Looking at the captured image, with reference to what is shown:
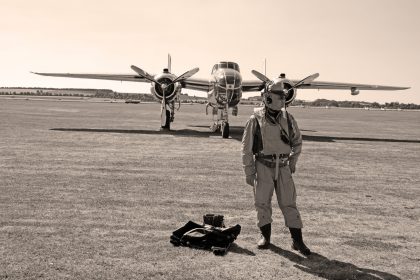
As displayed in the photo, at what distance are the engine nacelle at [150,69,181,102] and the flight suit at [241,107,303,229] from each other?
2046cm

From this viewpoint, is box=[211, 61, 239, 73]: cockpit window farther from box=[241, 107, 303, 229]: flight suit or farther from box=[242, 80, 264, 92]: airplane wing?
box=[241, 107, 303, 229]: flight suit

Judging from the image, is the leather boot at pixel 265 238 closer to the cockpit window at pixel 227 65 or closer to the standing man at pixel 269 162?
the standing man at pixel 269 162

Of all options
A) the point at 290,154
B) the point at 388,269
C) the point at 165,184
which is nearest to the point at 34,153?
the point at 165,184

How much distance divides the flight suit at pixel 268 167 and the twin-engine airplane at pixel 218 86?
1296 centimetres

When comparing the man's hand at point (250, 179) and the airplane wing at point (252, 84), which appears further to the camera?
the airplane wing at point (252, 84)

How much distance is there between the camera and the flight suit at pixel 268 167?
245 inches

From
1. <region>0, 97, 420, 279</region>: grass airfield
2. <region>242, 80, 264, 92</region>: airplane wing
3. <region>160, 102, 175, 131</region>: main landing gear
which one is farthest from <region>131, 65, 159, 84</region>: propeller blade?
<region>0, 97, 420, 279</region>: grass airfield

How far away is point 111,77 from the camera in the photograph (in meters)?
32.7

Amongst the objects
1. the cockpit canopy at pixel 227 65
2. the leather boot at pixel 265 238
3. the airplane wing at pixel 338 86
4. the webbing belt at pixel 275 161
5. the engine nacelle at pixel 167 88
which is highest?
the cockpit canopy at pixel 227 65

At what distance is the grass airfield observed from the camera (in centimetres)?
545

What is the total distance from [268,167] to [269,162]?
8 centimetres

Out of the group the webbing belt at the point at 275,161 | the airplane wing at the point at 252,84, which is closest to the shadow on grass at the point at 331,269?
the webbing belt at the point at 275,161

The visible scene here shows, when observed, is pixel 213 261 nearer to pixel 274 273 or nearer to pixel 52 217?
pixel 274 273

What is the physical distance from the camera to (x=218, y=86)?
77.0ft
